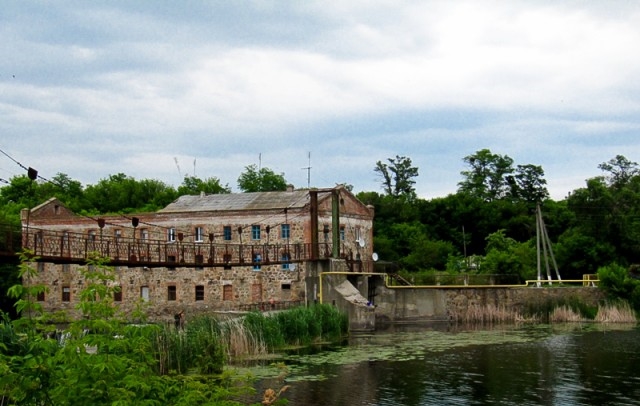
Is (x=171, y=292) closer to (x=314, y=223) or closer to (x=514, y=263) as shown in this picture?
(x=314, y=223)

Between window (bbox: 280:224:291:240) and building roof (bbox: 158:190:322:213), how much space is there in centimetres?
131

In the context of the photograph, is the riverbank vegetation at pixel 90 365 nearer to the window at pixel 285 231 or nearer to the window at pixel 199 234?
the window at pixel 285 231

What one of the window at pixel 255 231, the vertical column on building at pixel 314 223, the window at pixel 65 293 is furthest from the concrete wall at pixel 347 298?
the window at pixel 65 293

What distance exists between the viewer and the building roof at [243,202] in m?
52.7

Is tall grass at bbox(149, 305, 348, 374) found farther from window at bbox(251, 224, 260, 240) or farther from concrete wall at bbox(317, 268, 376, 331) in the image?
window at bbox(251, 224, 260, 240)

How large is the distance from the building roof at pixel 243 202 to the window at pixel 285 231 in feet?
4.29

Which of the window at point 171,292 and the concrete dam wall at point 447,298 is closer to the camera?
the concrete dam wall at point 447,298

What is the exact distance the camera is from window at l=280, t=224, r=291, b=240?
168ft

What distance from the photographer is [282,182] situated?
88000mm

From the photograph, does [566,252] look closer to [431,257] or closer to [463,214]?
[431,257]

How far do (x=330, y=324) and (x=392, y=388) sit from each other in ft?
45.0

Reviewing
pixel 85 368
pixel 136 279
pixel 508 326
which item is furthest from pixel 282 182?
pixel 85 368

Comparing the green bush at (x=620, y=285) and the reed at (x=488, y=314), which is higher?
the green bush at (x=620, y=285)

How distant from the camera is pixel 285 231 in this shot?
2025 inches
